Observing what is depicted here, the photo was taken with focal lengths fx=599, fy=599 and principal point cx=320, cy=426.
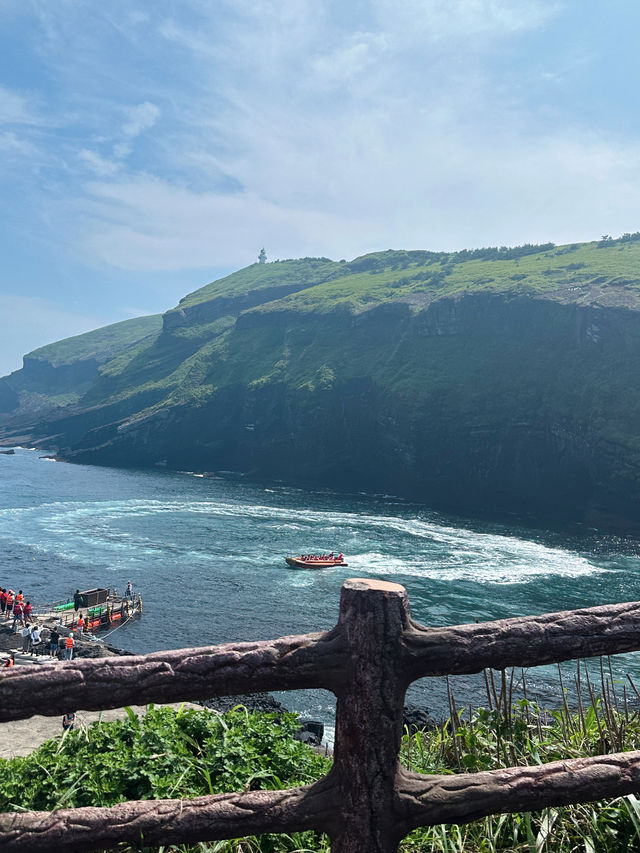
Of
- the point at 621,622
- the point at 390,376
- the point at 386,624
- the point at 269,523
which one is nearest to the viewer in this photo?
the point at 386,624

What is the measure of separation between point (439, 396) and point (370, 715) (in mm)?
111059


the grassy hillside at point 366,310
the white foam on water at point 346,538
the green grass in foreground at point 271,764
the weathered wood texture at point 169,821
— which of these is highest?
the grassy hillside at point 366,310

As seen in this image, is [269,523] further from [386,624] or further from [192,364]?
[192,364]

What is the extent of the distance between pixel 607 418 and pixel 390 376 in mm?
43701

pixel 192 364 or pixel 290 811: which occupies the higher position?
pixel 192 364

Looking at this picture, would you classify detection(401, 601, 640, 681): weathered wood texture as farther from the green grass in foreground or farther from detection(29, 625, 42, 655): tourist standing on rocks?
detection(29, 625, 42, 655): tourist standing on rocks

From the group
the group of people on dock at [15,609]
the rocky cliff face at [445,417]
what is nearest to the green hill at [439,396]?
the rocky cliff face at [445,417]

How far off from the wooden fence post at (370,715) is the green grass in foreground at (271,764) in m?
1.40

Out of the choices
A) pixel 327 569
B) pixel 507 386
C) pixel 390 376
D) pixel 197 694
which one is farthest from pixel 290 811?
pixel 390 376

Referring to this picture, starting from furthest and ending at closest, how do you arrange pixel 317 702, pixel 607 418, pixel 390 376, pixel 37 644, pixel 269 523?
1. pixel 390 376
2. pixel 607 418
3. pixel 269 523
4. pixel 37 644
5. pixel 317 702

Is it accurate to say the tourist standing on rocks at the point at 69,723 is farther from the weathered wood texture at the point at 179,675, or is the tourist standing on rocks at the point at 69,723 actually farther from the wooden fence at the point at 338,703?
the weathered wood texture at the point at 179,675

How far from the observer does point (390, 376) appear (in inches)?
4779

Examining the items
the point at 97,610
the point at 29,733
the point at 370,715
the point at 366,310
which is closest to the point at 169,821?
the point at 370,715

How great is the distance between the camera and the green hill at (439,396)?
9119cm
